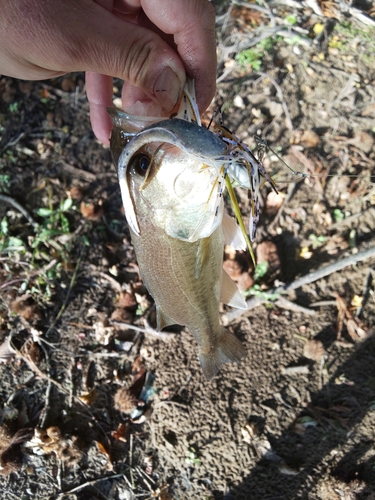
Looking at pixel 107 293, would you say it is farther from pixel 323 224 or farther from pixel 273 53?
pixel 273 53

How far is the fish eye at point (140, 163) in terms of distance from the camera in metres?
1.77

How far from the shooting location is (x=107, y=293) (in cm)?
378

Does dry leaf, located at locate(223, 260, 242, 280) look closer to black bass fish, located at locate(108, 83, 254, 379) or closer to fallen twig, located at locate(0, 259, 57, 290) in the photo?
black bass fish, located at locate(108, 83, 254, 379)

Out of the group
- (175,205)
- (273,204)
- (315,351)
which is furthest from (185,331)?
(175,205)

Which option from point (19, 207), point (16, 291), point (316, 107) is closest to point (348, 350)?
point (316, 107)

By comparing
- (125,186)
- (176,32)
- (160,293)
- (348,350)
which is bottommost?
(348,350)

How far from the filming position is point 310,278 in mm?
3639

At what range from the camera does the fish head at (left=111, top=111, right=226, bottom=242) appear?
5.05 feet

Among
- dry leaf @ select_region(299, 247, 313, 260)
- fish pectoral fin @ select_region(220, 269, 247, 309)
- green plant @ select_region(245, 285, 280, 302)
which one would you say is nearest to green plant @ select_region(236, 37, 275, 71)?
dry leaf @ select_region(299, 247, 313, 260)

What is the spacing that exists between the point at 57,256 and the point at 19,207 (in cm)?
66

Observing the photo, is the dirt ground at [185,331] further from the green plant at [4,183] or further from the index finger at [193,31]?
the index finger at [193,31]

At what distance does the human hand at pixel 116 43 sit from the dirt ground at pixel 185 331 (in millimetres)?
1660

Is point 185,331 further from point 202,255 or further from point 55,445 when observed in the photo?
point 202,255

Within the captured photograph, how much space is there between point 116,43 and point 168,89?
41 cm
